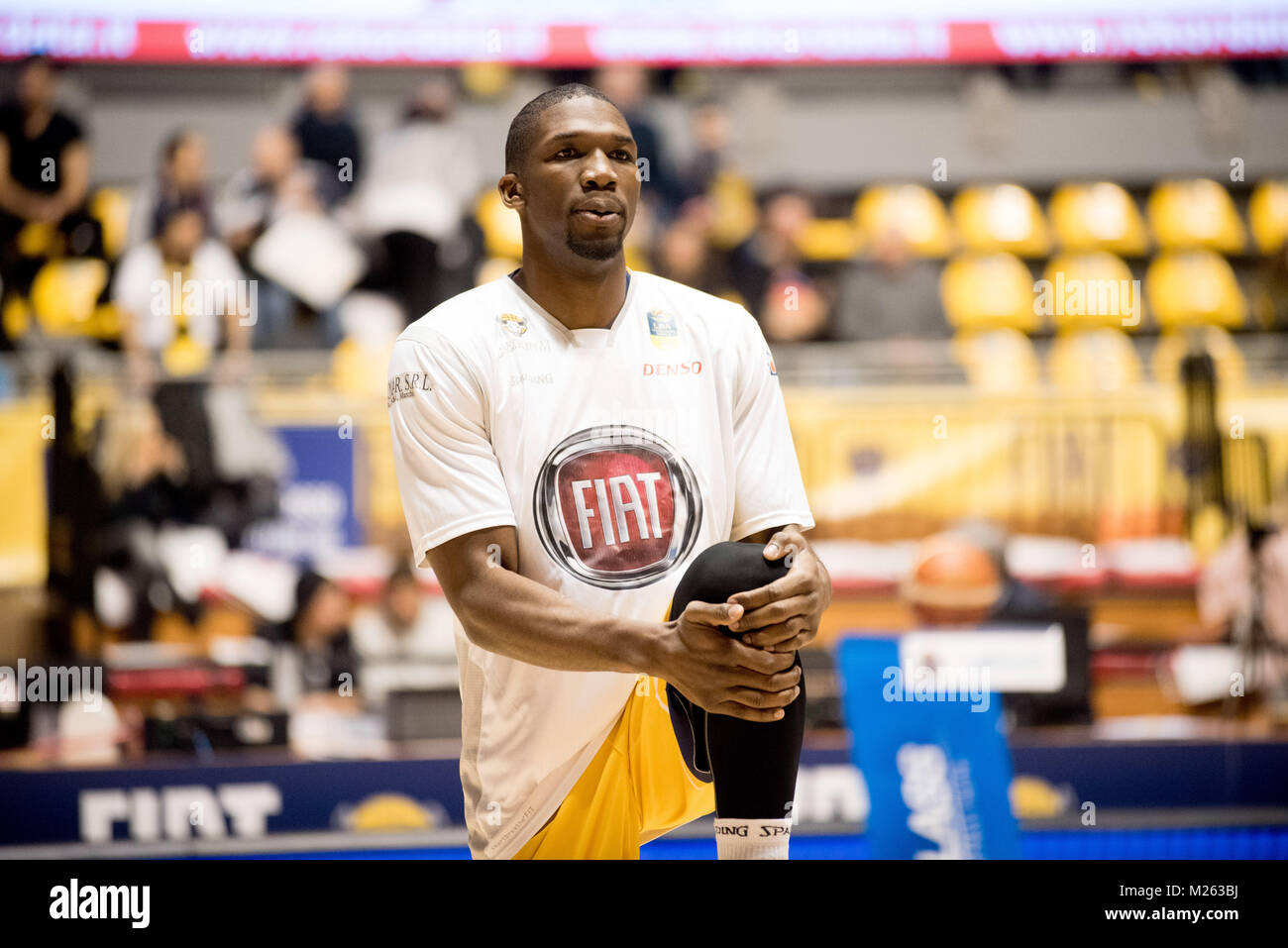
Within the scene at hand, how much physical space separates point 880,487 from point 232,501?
7.88ft

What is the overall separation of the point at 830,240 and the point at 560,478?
420cm

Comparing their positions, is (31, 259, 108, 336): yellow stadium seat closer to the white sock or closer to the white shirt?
the white shirt

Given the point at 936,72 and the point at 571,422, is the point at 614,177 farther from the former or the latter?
the point at 936,72

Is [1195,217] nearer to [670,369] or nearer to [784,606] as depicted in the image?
[670,369]

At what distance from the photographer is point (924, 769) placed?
9.86ft

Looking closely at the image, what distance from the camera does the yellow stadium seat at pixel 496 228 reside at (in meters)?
5.65

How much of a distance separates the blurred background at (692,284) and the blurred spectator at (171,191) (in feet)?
0.05

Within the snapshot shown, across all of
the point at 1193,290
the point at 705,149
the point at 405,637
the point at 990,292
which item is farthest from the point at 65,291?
the point at 1193,290

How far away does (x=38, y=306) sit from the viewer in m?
4.99

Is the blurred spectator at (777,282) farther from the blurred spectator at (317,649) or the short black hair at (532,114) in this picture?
the short black hair at (532,114)

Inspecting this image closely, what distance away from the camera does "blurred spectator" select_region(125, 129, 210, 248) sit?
4922mm

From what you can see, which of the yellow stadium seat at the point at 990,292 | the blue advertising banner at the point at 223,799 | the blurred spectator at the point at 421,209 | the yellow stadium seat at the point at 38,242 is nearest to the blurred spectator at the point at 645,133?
the blurred spectator at the point at 421,209
